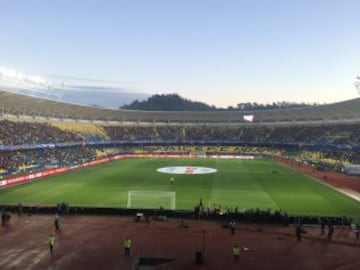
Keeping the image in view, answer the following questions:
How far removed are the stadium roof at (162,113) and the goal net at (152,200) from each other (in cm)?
4539

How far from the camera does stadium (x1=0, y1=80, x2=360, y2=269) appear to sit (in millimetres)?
25625

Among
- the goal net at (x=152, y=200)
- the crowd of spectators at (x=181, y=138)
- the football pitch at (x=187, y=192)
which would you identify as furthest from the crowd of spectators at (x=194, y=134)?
the goal net at (x=152, y=200)

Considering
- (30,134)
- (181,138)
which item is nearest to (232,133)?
(181,138)

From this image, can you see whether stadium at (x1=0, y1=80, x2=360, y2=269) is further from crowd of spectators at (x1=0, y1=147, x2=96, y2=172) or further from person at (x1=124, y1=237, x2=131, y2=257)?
person at (x1=124, y1=237, x2=131, y2=257)

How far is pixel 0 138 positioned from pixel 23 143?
4586 millimetres

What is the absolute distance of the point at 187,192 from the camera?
150ft

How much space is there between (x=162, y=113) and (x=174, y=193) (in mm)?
91030

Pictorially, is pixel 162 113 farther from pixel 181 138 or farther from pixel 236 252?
pixel 236 252

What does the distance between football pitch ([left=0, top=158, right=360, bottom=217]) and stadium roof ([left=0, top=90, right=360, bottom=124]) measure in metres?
31.9

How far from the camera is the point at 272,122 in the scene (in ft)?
419

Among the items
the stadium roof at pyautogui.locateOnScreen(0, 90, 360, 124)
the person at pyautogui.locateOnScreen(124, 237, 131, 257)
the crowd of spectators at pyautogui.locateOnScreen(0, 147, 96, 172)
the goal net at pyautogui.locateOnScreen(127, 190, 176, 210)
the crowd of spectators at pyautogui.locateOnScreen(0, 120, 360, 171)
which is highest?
the stadium roof at pyautogui.locateOnScreen(0, 90, 360, 124)

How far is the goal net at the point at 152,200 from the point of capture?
124ft

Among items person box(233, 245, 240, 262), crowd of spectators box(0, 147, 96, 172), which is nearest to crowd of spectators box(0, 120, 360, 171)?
crowd of spectators box(0, 147, 96, 172)

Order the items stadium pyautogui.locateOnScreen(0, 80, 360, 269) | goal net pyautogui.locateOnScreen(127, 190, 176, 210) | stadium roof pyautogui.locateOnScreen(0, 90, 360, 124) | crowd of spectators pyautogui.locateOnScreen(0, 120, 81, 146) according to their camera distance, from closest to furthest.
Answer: stadium pyautogui.locateOnScreen(0, 80, 360, 269) < goal net pyautogui.locateOnScreen(127, 190, 176, 210) < crowd of spectators pyautogui.locateOnScreen(0, 120, 81, 146) < stadium roof pyautogui.locateOnScreen(0, 90, 360, 124)
